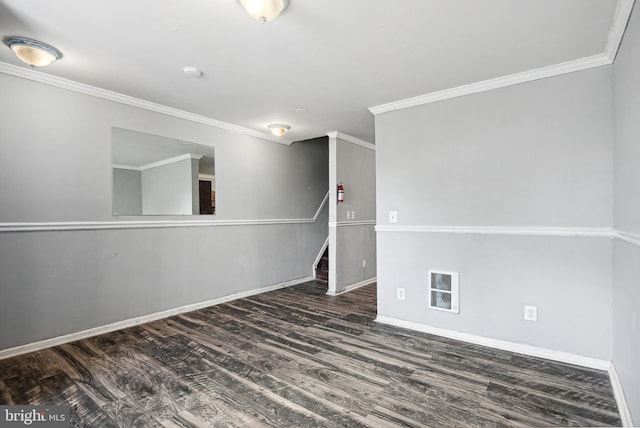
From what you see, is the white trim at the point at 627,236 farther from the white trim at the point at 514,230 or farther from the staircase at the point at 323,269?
the staircase at the point at 323,269

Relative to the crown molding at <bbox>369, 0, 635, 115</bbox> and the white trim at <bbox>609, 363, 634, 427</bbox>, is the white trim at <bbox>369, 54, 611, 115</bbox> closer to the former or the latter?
the crown molding at <bbox>369, 0, 635, 115</bbox>

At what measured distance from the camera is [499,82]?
2.83 m

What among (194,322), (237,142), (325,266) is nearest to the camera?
(194,322)

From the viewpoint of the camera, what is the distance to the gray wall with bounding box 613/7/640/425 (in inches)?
65.7

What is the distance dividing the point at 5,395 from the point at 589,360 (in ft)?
13.7

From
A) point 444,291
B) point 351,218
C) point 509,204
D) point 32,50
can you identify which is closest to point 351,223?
point 351,218

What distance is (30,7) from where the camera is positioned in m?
1.87

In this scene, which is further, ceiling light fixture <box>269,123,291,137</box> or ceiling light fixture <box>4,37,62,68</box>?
ceiling light fixture <box>269,123,291,137</box>

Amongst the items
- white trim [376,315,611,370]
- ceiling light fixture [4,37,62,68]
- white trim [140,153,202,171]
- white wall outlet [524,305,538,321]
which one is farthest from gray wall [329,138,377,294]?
ceiling light fixture [4,37,62,68]

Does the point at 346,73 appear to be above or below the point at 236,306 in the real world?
above

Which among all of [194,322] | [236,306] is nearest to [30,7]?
[194,322]

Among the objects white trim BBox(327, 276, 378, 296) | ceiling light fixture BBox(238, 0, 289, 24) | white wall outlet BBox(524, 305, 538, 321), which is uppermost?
ceiling light fixture BBox(238, 0, 289, 24)

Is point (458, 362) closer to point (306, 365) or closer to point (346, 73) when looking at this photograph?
point (306, 365)

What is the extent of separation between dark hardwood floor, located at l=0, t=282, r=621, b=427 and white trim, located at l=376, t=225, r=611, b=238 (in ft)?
3.38
